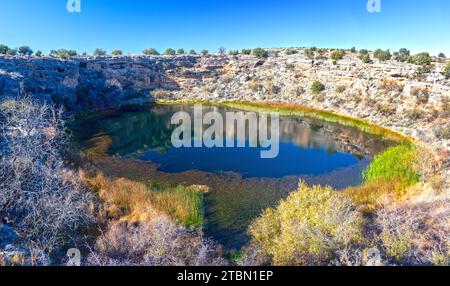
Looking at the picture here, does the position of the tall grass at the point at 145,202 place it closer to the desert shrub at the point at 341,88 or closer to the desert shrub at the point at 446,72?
the desert shrub at the point at 446,72

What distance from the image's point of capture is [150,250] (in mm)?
10141

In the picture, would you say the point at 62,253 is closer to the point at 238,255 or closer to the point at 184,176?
the point at 238,255

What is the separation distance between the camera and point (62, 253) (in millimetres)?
11133

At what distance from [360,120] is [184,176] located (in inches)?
1024

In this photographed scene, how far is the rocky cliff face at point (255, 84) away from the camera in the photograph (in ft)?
121

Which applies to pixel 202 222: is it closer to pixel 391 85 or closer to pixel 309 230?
pixel 309 230

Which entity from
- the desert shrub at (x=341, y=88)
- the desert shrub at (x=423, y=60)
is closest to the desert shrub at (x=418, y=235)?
the desert shrub at (x=341, y=88)

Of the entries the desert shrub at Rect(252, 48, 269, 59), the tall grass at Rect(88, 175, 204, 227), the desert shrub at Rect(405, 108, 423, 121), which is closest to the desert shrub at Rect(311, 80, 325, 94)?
the desert shrub at Rect(405, 108, 423, 121)

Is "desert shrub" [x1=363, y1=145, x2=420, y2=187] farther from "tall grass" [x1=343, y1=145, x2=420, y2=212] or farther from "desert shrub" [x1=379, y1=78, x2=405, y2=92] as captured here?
"desert shrub" [x1=379, y1=78, x2=405, y2=92]

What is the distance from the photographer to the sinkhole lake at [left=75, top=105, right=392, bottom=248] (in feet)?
58.9

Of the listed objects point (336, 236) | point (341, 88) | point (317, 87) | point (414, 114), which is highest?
point (317, 87)

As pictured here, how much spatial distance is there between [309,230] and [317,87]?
1736 inches

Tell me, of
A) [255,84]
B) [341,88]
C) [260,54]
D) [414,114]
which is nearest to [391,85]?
[341,88]

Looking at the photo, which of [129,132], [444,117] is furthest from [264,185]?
[444,117]
